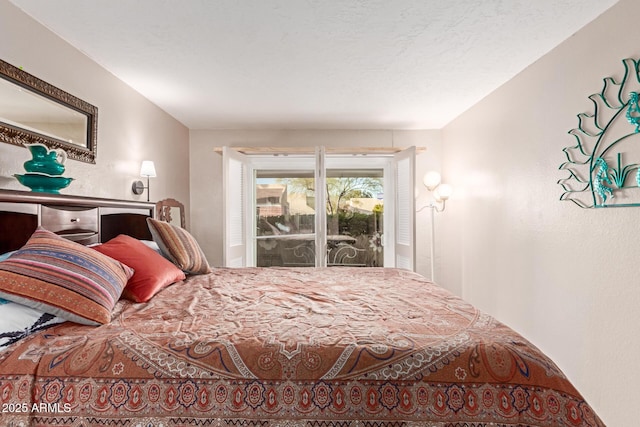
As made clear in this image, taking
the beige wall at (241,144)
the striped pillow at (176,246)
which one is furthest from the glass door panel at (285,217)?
the striped pillow at (176,246)

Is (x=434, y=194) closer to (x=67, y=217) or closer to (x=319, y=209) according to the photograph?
(x=319, y=209)

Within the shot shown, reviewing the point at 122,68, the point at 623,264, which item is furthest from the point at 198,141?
the point at 623,264

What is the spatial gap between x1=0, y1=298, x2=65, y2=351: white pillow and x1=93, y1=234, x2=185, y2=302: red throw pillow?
1.40 ft

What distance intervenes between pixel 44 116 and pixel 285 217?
300cm

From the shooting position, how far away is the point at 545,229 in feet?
8.02

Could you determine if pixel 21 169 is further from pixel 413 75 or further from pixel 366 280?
pixel 413 75

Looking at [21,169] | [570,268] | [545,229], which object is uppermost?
Result: [21,169]

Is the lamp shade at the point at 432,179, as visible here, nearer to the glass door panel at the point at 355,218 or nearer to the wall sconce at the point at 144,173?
the glass door panel at the point at 355,218

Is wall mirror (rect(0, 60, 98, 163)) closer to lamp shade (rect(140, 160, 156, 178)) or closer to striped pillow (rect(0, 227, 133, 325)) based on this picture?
lamp shade (rect(140, 160, 156, 178))

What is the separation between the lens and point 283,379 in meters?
0.99

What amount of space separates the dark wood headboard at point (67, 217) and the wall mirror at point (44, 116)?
443mm

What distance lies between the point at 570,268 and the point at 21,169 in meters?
3.46

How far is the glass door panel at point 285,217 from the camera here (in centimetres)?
466

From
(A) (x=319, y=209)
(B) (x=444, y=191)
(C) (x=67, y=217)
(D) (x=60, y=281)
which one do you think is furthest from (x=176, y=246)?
(B) (x=444, y=191)
